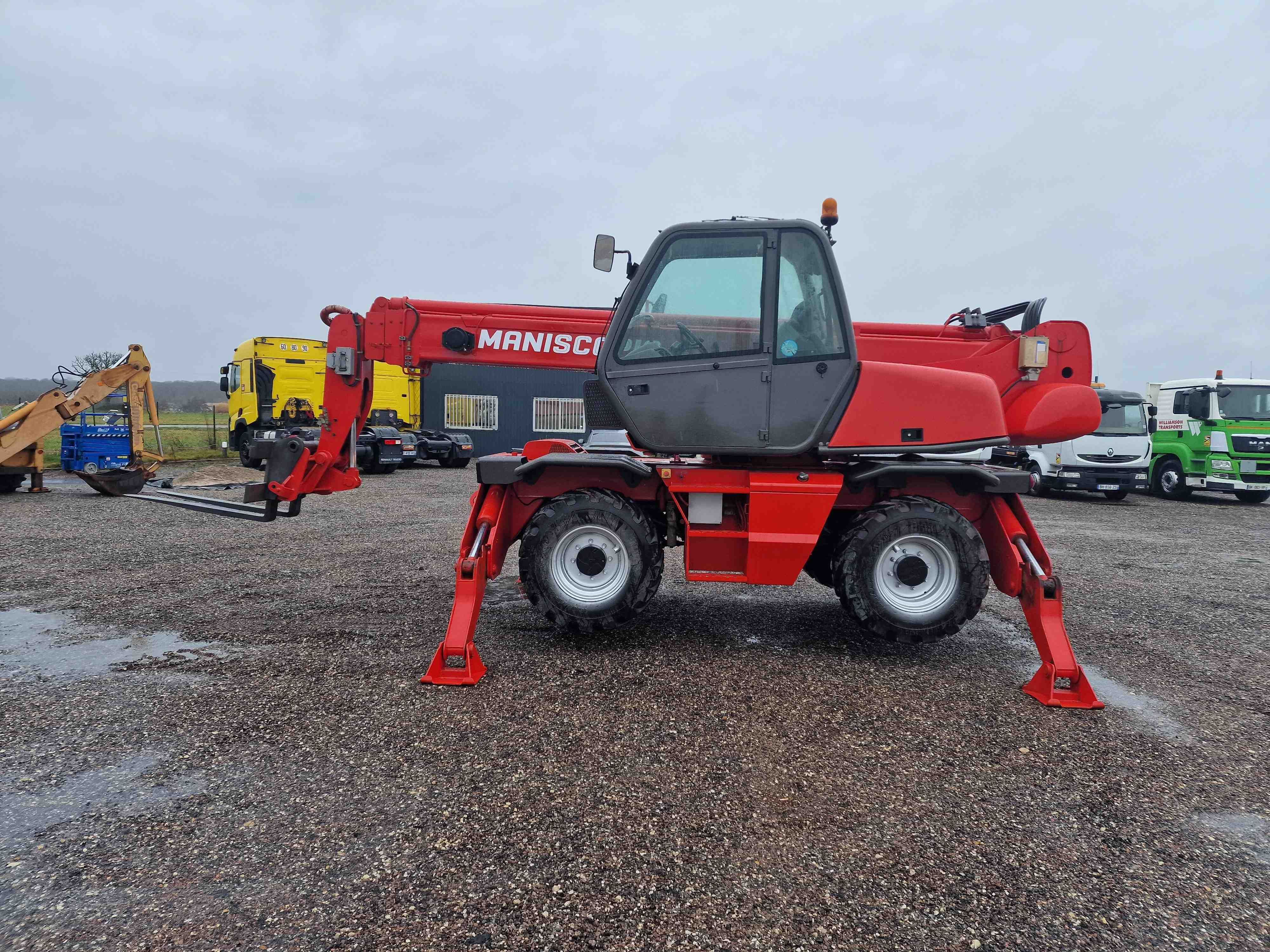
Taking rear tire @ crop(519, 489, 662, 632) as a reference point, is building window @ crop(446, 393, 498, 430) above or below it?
above

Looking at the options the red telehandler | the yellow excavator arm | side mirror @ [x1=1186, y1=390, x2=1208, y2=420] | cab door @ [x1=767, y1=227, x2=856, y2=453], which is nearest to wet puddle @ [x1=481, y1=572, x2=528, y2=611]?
the red telehandler

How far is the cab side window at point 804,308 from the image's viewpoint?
15.4ft

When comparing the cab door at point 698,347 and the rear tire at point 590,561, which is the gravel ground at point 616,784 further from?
the cab door at point 698,347

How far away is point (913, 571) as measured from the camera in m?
4.74

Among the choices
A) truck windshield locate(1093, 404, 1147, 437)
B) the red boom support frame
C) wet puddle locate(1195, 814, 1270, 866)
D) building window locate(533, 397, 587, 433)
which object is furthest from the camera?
building window locate(533, 397, 587, 433)

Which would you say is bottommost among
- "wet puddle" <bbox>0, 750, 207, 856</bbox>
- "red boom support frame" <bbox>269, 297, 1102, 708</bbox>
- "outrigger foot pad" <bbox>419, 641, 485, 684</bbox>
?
"wet puddle" <bbox>0, 750, 207, 856</bbox>

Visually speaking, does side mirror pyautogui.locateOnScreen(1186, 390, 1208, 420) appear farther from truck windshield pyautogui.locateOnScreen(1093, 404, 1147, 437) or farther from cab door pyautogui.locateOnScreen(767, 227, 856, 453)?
cab door pyautogui.locateOnScreen(767, 227, 856, 453)

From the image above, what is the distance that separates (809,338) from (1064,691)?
104 inches

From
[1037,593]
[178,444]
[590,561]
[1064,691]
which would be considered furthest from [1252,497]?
[178,444]

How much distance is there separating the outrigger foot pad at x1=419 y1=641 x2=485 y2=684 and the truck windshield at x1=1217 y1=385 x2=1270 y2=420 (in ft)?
58.4

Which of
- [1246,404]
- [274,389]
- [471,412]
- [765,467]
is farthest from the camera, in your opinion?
[471,412]

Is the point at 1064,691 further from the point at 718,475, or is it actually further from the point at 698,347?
the point at 698,347

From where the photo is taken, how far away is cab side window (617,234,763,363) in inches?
186

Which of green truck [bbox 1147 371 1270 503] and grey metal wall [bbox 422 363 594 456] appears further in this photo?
grey metal wall [bbox 422 363 594 456]
